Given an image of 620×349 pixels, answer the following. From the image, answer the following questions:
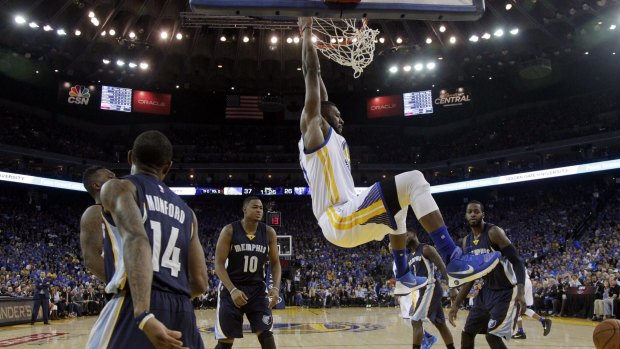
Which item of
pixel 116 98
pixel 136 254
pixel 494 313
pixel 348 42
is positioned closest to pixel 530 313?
pixel 494 313

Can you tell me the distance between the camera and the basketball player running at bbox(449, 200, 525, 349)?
251 inches

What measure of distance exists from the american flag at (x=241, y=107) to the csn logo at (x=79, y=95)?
9.71m

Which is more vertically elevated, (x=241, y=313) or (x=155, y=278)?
(x=155, y=278)

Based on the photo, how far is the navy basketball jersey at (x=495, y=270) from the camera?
681cm

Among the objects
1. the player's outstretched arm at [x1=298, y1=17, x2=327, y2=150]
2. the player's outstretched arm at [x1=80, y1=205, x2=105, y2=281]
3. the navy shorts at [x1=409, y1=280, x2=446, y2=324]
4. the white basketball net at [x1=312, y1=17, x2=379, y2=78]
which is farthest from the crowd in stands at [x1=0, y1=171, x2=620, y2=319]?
Answer: the player's outstretched arm at [x1=80, y1=205, x2=105, y2=281]

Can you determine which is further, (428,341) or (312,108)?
(428,341)

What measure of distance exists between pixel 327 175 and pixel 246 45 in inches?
1095

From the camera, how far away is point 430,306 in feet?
28.4

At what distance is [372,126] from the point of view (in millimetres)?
43156

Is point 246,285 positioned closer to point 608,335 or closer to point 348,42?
point 608,335

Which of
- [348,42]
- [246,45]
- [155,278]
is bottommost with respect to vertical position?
[155,278]

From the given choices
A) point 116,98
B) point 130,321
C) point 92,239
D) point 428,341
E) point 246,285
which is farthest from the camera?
point 116,98

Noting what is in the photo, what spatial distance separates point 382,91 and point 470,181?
31.2ft

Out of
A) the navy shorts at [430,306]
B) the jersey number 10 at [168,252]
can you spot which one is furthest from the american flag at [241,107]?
the jersey number 10 at [168,252]
